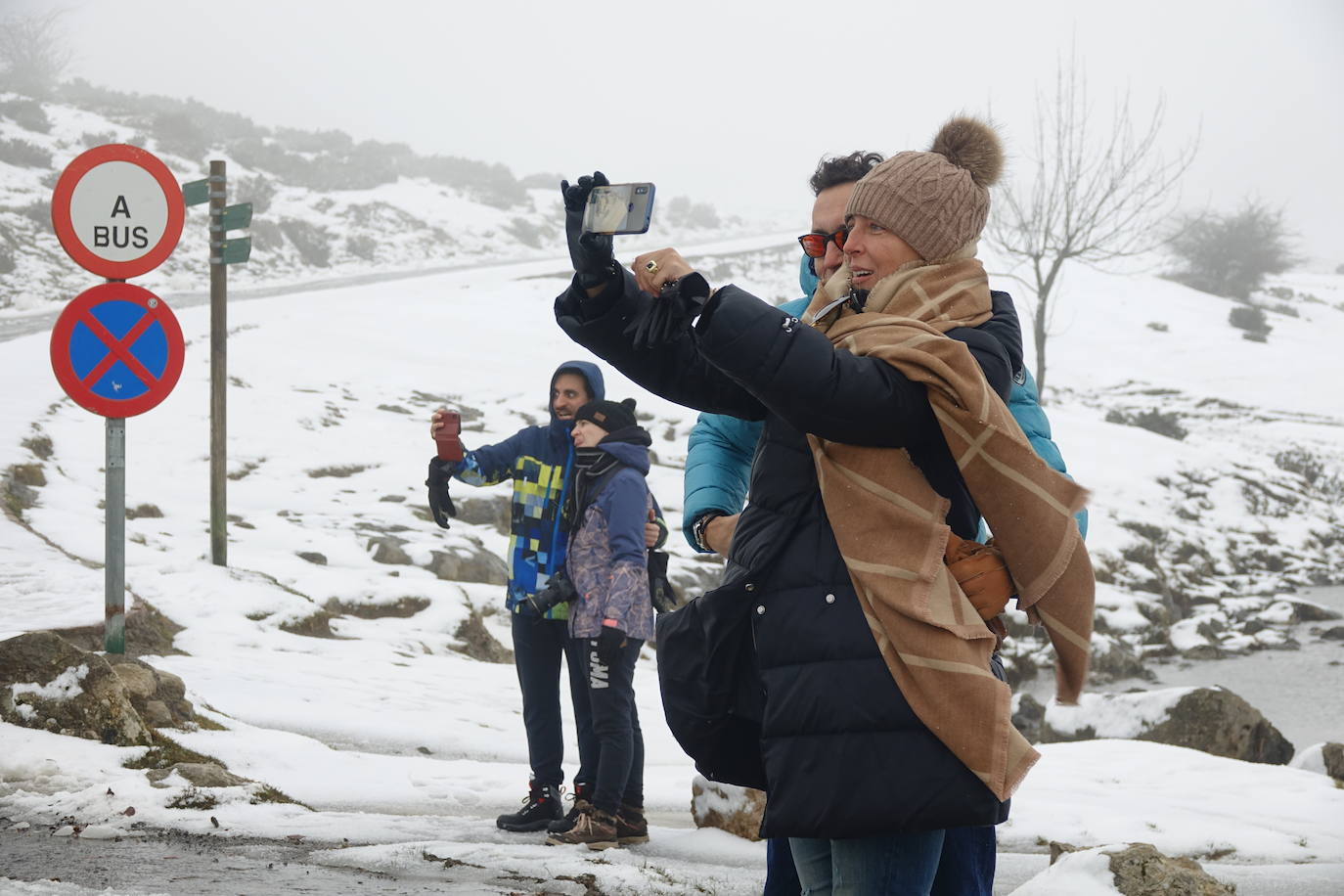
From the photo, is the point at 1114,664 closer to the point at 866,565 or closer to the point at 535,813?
the point at 535,813

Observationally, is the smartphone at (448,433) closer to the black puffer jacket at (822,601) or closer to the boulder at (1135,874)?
the boulder at (1135,874)

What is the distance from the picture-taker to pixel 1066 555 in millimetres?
2018

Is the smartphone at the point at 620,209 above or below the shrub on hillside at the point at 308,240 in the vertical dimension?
below

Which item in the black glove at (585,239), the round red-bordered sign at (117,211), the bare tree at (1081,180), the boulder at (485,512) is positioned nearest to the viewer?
the black glove at (585,239)

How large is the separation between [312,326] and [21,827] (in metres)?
17.3

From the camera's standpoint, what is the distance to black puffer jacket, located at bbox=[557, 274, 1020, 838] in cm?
192

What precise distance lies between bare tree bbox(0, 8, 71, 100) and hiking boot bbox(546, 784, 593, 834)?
160 feet

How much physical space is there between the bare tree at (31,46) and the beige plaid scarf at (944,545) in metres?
51.5

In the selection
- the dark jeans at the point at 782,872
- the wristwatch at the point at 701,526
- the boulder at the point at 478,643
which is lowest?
the boulder at the point at 478,643

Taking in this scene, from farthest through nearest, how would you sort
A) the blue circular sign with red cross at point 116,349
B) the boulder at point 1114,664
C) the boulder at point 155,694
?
the boulder at point 1114,664, the blue circular sign with red cross at point 116,349, the boulder at point 155,694

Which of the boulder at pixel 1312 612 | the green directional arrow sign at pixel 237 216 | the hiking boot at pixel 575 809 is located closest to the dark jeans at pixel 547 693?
the hiking boot at pixel 575 809

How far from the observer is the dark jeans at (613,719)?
16.6 feet

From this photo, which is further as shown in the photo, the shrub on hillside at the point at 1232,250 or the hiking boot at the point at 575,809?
the shrub on hillside at the point at 1232,250

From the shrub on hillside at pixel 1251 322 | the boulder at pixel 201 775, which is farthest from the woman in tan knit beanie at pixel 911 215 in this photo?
the shrub on hillside at pixel 1251 322
